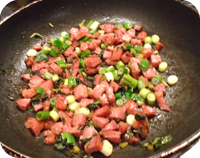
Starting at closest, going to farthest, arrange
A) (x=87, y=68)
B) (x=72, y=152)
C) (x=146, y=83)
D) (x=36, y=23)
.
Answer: (x=72, y=152) → (x=146, y=83) → (x=87, y=68) → (x=36, y=23)

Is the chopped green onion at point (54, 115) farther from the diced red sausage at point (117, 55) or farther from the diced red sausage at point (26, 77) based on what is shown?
the diced red sausage at point (117, 55)

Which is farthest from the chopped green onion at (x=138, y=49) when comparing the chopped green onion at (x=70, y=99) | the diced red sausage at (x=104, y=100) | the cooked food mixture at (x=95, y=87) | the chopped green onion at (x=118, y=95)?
the chopped green onion at (x=70, y=99)

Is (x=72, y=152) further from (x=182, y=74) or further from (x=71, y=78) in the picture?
(x=182, y=74)

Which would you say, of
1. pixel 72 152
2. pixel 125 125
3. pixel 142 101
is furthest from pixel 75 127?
pixel 142 101

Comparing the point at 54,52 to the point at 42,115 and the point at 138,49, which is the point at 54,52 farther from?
the point at 138,49

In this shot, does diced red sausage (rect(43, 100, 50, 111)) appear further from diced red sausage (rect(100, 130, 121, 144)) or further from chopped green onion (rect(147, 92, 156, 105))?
chopped green onion (rect(147, 92, 156, 105))

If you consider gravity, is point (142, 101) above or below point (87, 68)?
below

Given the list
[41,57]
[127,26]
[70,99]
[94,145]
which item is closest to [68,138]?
[94,145]
